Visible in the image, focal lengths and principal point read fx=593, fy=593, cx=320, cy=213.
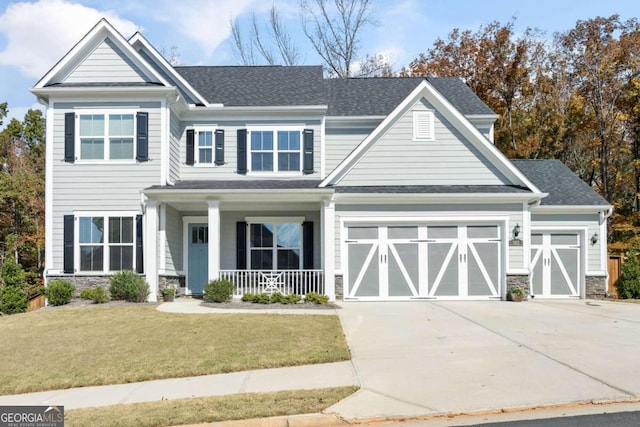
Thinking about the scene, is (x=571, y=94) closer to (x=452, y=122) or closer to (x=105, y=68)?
(x=452, y=122)

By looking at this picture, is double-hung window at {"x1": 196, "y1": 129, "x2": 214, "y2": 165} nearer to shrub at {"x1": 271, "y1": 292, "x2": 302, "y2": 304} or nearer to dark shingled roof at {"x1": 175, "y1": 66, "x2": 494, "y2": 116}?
dark shingled roof at {"x1": 175, "y1": 66, "x2": 494, "y2": 116}

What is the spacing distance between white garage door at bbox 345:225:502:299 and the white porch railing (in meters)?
1.11

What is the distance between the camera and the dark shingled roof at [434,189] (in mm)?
18031

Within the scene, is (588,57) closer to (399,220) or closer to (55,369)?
(399,220)

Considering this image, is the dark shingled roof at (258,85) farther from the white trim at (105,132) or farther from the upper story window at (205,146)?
the white trim at (105,132)

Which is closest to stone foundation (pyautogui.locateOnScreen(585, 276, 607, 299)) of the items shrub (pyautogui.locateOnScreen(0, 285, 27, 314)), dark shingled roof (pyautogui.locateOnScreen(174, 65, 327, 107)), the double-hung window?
dark shingled roof (pyautogui.locateOnScreen(174, 65, 327, 107))

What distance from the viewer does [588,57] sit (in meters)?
30.0

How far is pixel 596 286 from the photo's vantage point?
66.2 ft

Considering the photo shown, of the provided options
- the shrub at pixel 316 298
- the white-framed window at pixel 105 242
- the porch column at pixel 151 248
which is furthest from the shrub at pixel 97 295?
the shrub at pixel 316 298

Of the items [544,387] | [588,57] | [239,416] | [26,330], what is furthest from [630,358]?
[588,57]

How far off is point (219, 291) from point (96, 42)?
8762 mm

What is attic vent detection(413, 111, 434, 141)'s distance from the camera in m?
18.7

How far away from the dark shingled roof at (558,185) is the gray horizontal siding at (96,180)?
12.9 meters

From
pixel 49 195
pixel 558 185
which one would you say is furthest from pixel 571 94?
pixel 49 195
